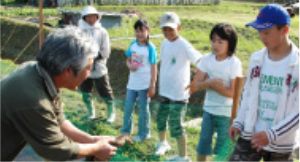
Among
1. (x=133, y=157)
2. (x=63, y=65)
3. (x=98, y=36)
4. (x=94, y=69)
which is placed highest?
(x=63, y=65)

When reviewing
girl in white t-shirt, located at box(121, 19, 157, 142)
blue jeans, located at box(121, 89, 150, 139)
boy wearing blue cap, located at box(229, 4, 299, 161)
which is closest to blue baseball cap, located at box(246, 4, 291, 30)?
boy wearing blue cap, located at box(229, 4, 299, 161)

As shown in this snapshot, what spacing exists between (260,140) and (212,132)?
1244 millimetres

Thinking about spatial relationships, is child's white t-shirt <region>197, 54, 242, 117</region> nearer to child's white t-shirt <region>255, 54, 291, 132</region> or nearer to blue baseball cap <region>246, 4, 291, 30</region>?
child's white t-shirt <region>255, 54, 291, 132</region>

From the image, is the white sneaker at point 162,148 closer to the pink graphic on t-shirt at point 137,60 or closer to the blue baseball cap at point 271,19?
the pink graphic on t-shirt at point 137,60

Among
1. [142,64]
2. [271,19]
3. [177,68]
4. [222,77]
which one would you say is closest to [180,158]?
[177,68]

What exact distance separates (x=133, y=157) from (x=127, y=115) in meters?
0.75

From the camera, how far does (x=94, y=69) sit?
21.6ft

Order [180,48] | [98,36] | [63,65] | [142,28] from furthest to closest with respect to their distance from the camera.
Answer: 1. [98,36]
2. [142,28]
3. [180,48]
4. [63,65]

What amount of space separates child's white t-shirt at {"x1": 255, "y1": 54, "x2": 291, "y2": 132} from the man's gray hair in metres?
1.30

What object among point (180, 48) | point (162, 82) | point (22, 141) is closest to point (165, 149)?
point (162, 82)

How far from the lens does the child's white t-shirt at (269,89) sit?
3371mm

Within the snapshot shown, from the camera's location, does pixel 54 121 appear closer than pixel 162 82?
Yes

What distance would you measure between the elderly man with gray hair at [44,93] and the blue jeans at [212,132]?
196 cm

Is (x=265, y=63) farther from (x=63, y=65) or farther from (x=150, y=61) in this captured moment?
(x=150, y=61)
